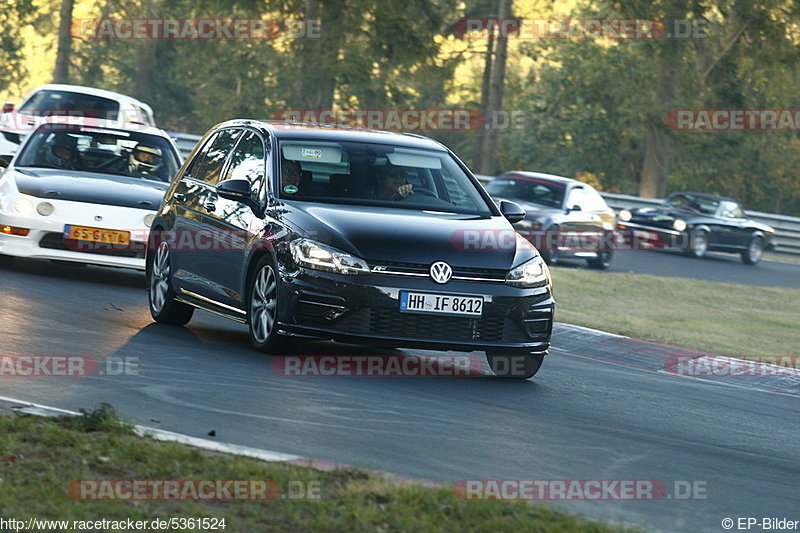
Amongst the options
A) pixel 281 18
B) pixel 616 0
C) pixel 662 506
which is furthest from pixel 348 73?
pixel 662 506

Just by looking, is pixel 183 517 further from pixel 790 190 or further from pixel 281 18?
pixel 790 190

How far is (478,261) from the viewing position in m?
9.52

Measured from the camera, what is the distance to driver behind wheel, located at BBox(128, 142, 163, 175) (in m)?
15.1

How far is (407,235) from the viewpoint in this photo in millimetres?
9500

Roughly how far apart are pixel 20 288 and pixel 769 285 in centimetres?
1834

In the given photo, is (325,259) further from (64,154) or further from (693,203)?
(693,203)

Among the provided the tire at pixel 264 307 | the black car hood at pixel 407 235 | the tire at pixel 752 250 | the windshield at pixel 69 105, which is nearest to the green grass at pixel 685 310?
the black car hood at pixel 407 235

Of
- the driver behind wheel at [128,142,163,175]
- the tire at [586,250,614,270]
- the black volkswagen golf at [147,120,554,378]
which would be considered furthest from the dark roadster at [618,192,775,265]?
the black volkswagen golf at [147,120,554,378]

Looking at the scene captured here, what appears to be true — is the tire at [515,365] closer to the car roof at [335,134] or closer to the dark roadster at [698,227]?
the car roof at [335,134]

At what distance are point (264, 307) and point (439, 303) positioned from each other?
1269mm

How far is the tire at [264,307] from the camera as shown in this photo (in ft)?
31.7

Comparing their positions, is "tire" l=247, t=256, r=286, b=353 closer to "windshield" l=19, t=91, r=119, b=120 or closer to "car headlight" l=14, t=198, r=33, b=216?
"car headlight" l=14, t=198, r=33, b=216

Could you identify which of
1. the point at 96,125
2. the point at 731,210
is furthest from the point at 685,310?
the point at 731,210

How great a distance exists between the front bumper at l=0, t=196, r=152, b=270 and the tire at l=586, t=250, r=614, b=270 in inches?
537
